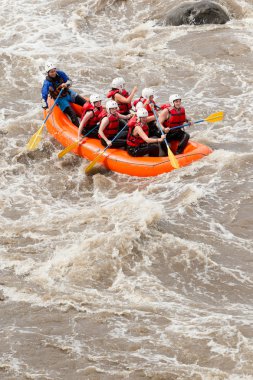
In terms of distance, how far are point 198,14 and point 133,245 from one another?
9066 mm

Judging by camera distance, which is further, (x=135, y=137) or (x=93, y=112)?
(x=93, y=112)

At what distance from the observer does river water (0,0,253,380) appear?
6.48 meters

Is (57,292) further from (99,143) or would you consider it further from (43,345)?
(99,143)

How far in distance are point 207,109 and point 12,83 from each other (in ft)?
13.8

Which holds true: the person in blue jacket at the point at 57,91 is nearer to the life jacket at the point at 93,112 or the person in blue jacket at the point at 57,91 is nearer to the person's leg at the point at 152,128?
the life jacket at the point at 93,112

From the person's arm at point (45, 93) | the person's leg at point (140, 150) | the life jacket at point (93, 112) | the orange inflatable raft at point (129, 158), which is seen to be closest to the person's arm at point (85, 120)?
the life jacket at point (93, 112)

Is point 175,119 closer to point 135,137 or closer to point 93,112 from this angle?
point 135,137

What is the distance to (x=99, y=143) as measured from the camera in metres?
10.6

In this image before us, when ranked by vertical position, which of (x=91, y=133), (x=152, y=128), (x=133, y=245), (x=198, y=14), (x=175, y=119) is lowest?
(x=133, y=245)

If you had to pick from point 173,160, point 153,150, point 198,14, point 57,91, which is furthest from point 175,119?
point 198,14

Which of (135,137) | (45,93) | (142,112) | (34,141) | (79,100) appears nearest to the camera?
(142,112)

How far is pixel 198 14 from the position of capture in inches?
620

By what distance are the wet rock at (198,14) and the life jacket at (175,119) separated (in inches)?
244

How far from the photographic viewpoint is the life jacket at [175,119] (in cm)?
1019
